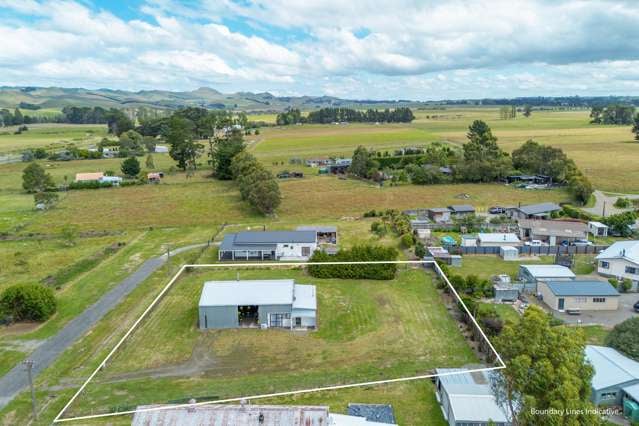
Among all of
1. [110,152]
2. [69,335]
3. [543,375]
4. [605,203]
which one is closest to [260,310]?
[69,335]

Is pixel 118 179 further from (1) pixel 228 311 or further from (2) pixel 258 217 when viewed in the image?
(1) pixel 228 311

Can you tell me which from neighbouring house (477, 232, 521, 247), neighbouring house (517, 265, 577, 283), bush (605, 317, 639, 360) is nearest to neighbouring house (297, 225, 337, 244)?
neighbouring house (477, 232, 521, 247)

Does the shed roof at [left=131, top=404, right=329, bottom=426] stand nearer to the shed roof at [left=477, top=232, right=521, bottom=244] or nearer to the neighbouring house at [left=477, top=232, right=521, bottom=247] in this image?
the neighbouring house at [left=477, top=232, right=521, bottom=247]

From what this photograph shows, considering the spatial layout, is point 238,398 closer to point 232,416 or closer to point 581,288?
point 232,416

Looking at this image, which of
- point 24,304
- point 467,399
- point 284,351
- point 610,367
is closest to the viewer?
point 467,399

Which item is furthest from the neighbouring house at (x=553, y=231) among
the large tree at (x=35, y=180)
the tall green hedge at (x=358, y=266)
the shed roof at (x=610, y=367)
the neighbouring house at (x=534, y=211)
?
the large tree at (x=35, y=180)

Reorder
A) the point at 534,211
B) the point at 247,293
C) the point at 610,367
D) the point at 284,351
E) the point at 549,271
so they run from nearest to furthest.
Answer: the point at 610,367 → the point at 284,351 → the point at 247,293 → the point at 549,271 → the point at 534,211

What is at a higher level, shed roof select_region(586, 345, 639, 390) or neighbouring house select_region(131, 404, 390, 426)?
neighbouring house select_region(131, 404, 390, 426)
